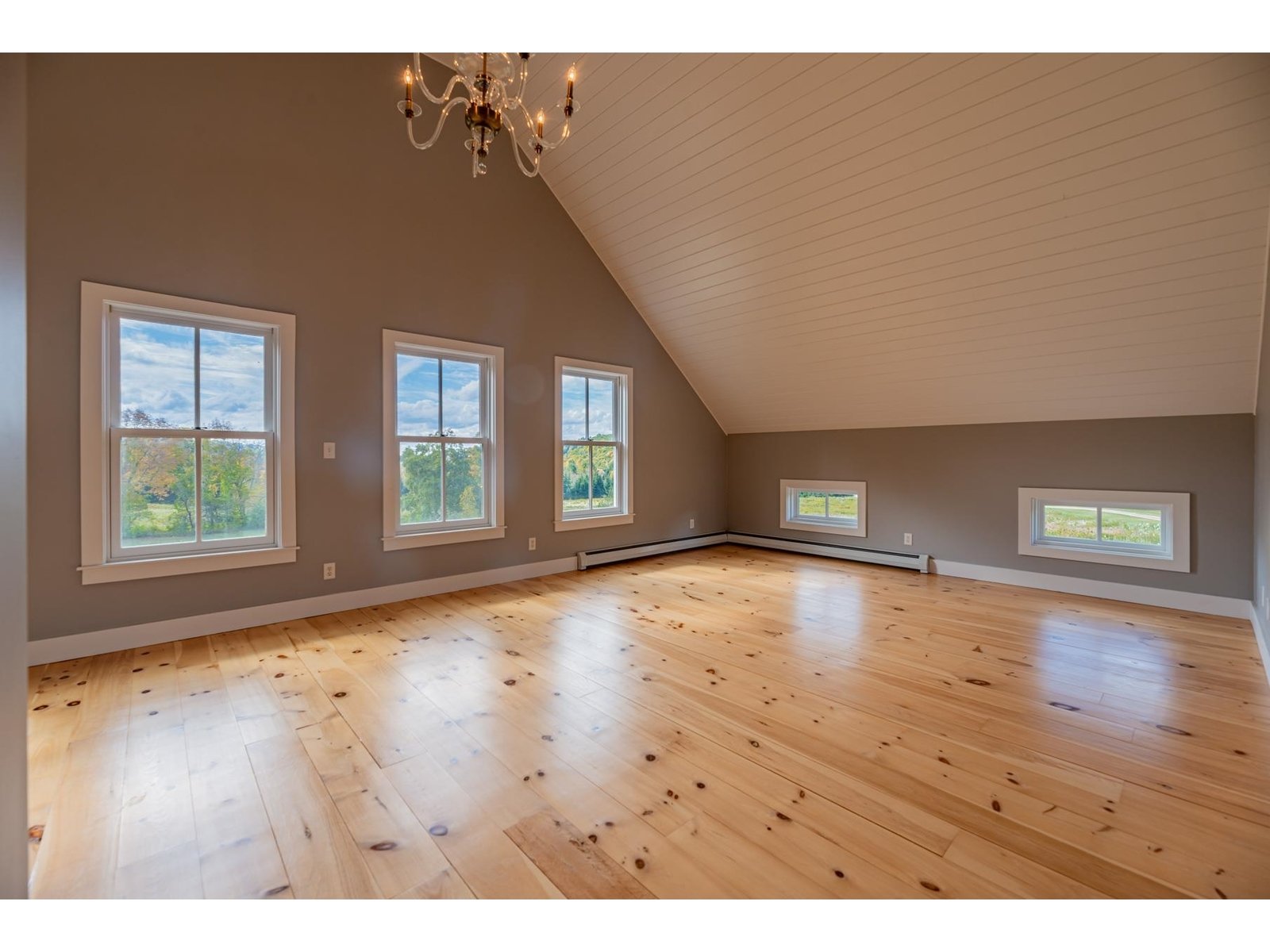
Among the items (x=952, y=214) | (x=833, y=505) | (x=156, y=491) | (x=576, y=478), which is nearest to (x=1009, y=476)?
(x=833, y=505)

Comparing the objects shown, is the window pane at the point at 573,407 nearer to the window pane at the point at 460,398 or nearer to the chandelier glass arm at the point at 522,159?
the window pane at the point at 460,398

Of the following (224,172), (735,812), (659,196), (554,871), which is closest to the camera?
(554,871)

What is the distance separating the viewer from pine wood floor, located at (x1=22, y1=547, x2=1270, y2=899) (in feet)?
4.40

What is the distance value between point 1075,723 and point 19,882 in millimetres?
3154

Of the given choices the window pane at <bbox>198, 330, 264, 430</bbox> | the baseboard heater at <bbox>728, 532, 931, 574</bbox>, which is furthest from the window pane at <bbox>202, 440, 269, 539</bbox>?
the baseboard heater at <bbox>728, 532, 931, 574</bbox>

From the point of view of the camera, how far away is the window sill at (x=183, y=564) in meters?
2.82

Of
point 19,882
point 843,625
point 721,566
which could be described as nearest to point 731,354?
point 721,566

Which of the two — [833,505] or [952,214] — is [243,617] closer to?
[952,214]

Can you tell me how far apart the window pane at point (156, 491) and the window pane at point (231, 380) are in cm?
22

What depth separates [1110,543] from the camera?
403 centimetres

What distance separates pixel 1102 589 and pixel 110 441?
6419 millimetres
